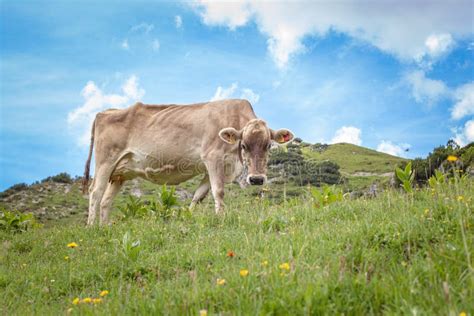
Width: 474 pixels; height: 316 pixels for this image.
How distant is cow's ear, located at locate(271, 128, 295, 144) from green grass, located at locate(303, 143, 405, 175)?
155ft

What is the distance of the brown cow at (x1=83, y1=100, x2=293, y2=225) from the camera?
12.2 m

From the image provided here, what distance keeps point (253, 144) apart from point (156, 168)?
3554mm

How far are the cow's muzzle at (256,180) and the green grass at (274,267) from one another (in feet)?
8.34

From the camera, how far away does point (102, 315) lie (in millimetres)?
4406

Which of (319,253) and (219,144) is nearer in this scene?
(319,253)

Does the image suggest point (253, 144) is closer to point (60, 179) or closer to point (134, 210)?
point (134, 210)

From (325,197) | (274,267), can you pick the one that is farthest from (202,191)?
(274,267)

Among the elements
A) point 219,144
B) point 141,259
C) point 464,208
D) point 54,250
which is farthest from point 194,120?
point 464,208

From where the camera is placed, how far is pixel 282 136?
43.1 ft

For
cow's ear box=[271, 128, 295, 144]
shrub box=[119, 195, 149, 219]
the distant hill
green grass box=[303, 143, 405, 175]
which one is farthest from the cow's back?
green grass box=[303, 143, 405, 175]

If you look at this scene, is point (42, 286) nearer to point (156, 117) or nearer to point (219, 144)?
point (219, 144)

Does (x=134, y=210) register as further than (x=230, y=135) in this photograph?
No

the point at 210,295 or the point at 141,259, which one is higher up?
the point at 141,259

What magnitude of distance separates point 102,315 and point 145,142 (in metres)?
10.2
